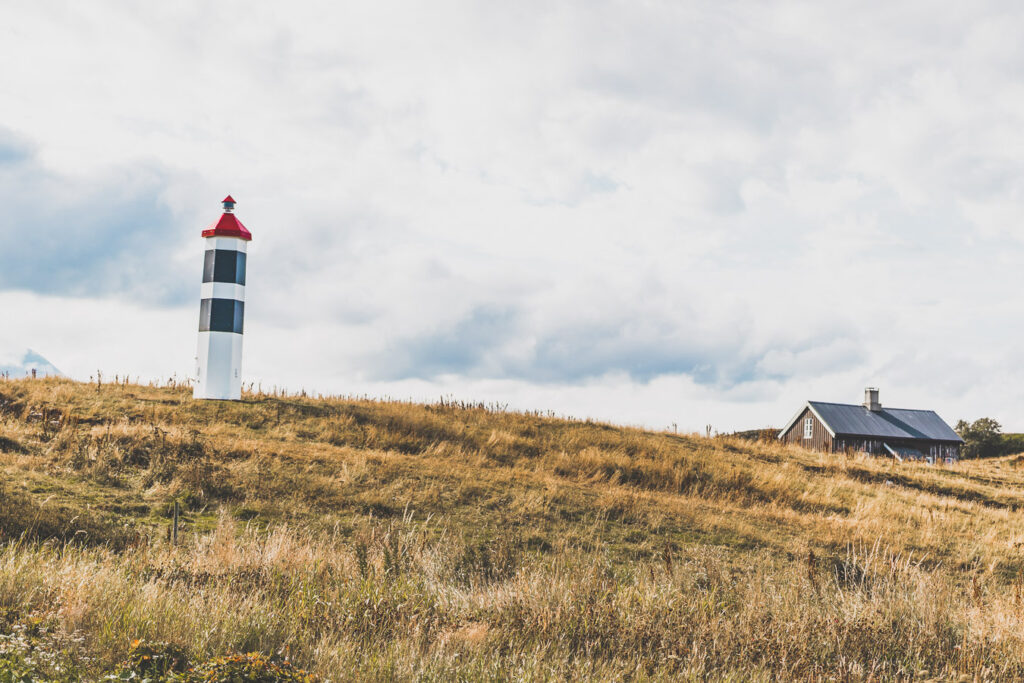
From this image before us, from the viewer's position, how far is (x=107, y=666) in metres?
5.40

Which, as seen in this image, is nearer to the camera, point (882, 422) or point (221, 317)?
point (221, 317)

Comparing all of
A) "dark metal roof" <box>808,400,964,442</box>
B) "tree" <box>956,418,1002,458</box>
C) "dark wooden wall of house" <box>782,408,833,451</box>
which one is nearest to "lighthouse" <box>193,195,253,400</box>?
"dark wooden wall of house" <box>782,408,833,451</box>

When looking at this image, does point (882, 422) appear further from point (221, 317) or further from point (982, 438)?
point (221, 317)

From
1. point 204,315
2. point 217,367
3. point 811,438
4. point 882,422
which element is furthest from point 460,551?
point 882,422

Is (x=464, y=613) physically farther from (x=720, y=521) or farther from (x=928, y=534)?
(x=928, y=534)

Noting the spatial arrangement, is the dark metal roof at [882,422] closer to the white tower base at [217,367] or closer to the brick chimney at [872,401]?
the brick chimney at [872,401]

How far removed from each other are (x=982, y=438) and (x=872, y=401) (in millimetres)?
14262

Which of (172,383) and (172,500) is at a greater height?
(172,383)

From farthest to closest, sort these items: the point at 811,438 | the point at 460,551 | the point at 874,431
A: the point at 811,438 < the point at 874,431 < the point at 460,551

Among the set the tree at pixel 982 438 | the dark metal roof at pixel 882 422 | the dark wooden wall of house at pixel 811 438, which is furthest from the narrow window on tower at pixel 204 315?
the tree at pixel 982 438

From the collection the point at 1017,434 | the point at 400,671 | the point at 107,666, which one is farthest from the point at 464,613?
the point at 1017,434

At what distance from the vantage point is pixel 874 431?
163 ft

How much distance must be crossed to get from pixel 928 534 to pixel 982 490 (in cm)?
1212

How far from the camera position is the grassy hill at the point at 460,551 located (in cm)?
642
